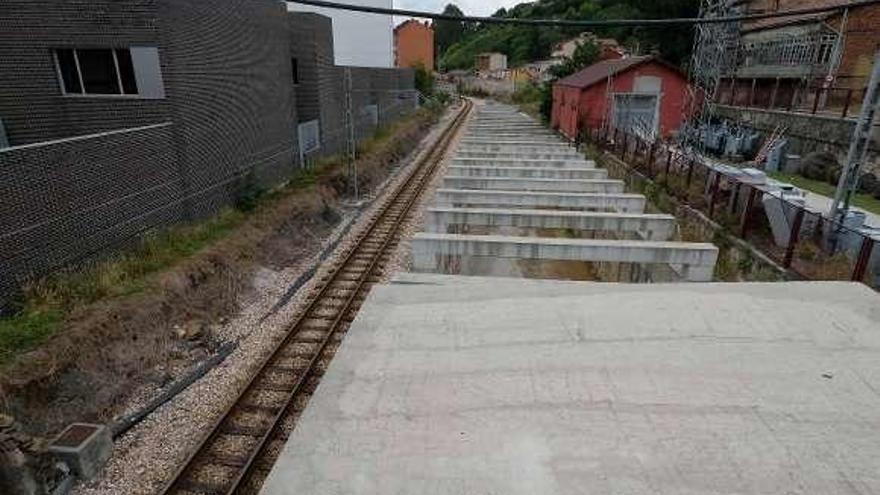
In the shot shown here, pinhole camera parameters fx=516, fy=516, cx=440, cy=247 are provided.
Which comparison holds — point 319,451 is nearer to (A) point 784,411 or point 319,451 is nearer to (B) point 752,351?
(A) point 784,411

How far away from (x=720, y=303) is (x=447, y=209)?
7.60m

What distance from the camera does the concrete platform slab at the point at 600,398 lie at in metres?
4.68

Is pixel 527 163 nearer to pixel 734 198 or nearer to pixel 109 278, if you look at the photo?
pixel 734 198

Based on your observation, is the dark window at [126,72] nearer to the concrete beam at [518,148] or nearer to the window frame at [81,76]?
the window frame at [81,76]

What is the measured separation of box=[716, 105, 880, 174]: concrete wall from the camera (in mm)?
18297

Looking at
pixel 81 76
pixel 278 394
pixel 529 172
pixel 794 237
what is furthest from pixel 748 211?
pixel 81 76

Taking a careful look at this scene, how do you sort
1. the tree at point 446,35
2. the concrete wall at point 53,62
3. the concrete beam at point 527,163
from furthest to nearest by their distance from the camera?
the tree at point 446,35 → the concrete beam at point 527,163 → the concrete wall at point 53,62

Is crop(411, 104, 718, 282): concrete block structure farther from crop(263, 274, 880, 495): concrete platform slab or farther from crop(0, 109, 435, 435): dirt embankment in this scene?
crop(0, 109, 435, 435): dirt embankment

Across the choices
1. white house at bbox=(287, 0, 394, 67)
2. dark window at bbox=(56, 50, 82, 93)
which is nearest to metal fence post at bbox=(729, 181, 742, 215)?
dark window at bbox=(56, 50, 82, 93)

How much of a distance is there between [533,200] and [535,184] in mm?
1827

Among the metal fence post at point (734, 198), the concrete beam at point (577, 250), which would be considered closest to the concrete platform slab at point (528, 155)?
the metal fence post at point (734, 198)

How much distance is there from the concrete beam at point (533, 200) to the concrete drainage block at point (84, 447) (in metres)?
10.7

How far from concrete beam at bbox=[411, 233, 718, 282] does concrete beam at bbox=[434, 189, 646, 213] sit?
4.33m

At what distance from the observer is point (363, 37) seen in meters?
46.1
